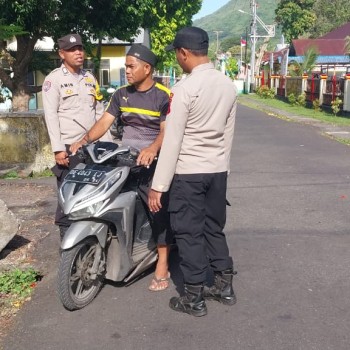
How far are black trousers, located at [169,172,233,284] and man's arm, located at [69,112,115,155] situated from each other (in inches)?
36.6

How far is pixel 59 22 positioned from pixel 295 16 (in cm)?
5832

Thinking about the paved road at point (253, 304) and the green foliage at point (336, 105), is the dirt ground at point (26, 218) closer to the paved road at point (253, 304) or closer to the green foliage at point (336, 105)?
the paved road at point (253, 304)

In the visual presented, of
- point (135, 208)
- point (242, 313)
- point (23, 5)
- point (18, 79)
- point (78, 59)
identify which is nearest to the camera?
point (242, 313)

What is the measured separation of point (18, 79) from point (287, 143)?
6760mm

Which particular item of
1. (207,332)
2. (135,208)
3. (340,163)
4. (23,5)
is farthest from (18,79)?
(207,332)

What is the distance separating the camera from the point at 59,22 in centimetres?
1216

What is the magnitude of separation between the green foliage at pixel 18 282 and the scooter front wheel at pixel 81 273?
52cm

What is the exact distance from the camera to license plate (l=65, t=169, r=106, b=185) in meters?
3.49

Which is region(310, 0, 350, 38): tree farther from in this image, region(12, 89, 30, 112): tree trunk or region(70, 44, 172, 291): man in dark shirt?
region(70, 44, 172, 291): man in dark shirt

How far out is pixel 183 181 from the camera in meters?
3.38

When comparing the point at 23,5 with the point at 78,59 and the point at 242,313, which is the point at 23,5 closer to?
the point at 78,59

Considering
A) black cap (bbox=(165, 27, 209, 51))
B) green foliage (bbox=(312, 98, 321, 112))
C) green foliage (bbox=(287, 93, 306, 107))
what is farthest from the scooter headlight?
green foliage (bbox=(287, 93, 306, 107))

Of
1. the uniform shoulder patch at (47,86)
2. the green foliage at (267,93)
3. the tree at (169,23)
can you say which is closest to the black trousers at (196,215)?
the uniform shoulder patch at (47,86)

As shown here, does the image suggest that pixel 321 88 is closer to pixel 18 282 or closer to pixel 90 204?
pixel 18 282
